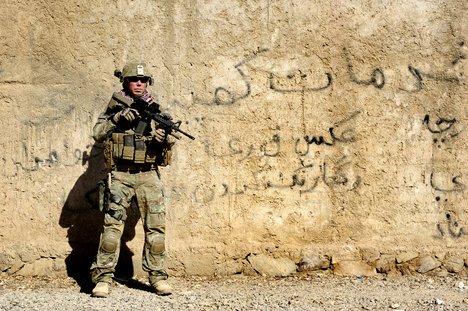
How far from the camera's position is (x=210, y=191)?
209 inches

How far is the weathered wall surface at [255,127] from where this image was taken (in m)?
5.26

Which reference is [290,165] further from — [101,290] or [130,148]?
[101,290]

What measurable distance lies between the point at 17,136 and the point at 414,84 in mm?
3302

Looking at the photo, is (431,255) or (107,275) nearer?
(107,275)

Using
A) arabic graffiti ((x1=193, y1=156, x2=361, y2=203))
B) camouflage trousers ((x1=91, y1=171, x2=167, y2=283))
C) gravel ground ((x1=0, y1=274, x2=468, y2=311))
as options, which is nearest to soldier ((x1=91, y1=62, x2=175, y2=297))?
camouflage trousers ((x1=91, y1=171, x2=167, y2=283))

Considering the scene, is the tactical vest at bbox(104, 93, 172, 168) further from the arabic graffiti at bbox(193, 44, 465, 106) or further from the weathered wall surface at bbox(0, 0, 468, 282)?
the arabic graffiti at bbox(193, 44, 465, 106)

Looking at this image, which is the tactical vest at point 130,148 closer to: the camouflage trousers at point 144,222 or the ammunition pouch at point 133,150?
the ammunition pouch at point 133,150

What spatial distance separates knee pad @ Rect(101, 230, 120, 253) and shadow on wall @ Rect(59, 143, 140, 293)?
54cm

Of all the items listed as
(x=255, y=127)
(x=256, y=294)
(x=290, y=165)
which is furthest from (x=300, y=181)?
(x=256, y=294)

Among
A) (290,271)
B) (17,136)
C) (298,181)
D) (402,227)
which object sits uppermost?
(17,136)

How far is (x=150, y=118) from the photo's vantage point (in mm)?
4703

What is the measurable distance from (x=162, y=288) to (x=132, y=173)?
89cm

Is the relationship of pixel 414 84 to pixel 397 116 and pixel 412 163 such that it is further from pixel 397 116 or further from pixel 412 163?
pixel 412 163

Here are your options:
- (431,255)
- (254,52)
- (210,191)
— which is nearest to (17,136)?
(210,191)
